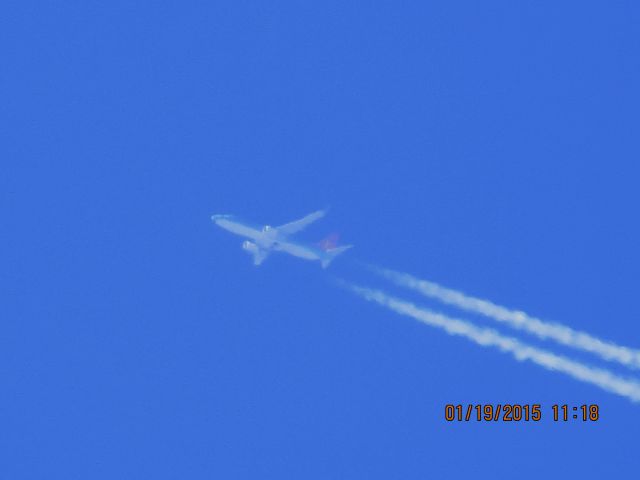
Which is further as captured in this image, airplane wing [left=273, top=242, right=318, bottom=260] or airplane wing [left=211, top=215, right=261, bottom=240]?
airplane wing [left=211, top=215, right=261, bottom=240]

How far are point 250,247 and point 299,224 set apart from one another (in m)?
2.85

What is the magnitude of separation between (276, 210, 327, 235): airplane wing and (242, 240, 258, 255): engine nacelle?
5.48ft

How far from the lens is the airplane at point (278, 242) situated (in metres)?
53.9

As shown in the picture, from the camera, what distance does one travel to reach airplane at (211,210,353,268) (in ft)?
177

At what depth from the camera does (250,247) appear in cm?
5547

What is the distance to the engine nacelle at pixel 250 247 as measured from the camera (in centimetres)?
5525

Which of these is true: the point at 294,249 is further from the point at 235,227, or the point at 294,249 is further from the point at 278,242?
the point at 235,227

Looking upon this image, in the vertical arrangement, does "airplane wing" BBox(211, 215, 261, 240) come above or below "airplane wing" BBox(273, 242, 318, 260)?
above

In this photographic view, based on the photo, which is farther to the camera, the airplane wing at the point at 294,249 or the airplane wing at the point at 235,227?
the airplane wing at the point at 235,227

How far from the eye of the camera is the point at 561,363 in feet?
163

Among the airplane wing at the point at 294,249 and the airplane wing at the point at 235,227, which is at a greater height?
the airplane wing at the point at 235,227

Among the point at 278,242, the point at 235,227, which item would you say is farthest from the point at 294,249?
the point at 235,227

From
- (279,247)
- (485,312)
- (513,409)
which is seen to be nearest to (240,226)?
(279,247)

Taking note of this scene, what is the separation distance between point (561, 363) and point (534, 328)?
237cm
